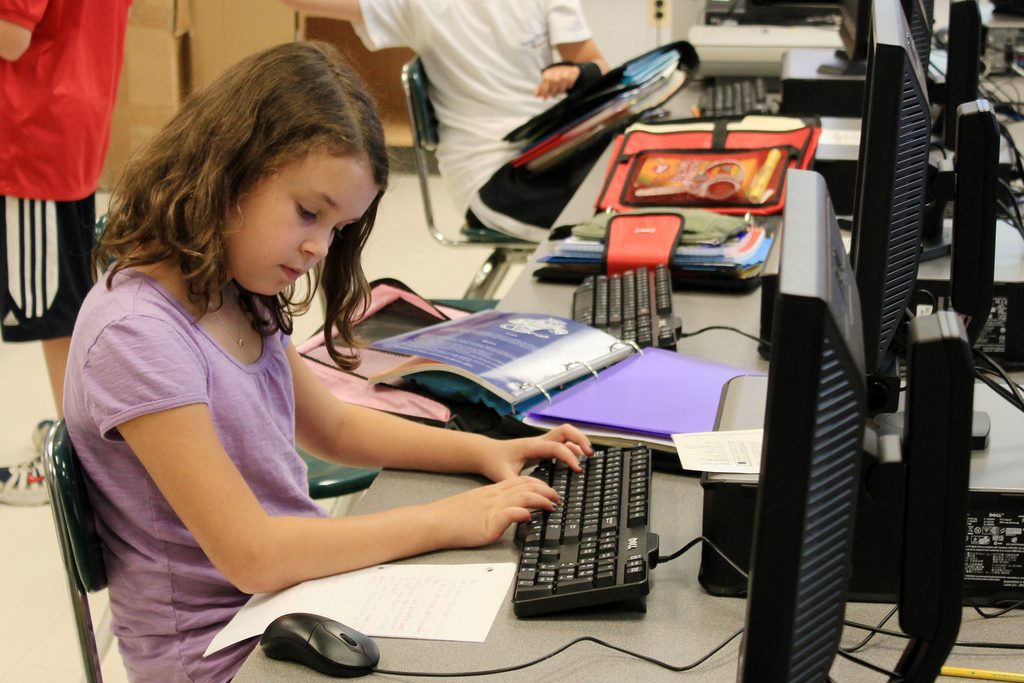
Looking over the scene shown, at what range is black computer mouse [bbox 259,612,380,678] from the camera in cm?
88

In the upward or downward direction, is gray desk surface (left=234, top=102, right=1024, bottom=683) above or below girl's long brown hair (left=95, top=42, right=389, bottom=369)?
below

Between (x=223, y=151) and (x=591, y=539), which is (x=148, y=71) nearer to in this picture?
(x=223, y=151)

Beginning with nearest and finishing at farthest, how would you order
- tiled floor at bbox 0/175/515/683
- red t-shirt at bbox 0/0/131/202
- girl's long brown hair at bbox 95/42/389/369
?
girl's long brown hair at bbox 95/42/389/369 → tiled floor at bbox 0/175/515/683 → red t-shirt at bbox 0/0/131/202

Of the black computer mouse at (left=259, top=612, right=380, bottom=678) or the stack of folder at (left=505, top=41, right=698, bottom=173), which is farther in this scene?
the stack of folder at (left=505, top=41, right=698, bottom=173)

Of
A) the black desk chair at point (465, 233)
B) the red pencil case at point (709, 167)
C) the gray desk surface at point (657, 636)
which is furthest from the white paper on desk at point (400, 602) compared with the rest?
the black desk chair at point (465, 233)

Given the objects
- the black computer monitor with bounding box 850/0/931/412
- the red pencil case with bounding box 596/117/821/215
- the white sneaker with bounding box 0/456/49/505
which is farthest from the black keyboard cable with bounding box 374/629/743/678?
the white sneaker with bounding box 0/456/49/505

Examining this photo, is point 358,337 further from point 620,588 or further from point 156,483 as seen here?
point 620,588

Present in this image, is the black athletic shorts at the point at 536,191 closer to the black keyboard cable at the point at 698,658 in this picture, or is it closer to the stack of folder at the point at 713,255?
the stack of folder at the point at 713,255

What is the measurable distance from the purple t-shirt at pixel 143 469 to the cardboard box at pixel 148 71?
3.85 m

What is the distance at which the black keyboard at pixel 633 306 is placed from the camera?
155cm

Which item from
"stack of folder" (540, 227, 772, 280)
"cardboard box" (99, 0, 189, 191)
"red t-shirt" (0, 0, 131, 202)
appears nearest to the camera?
"stack of folder" (540, 227, 772, 280)

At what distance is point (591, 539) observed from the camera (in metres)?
1.03

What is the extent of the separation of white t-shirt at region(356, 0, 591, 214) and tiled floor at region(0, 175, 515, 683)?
283 mm

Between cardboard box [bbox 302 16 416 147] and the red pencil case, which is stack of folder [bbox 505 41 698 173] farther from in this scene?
cardboard box [bbox 302 16 416 147]
